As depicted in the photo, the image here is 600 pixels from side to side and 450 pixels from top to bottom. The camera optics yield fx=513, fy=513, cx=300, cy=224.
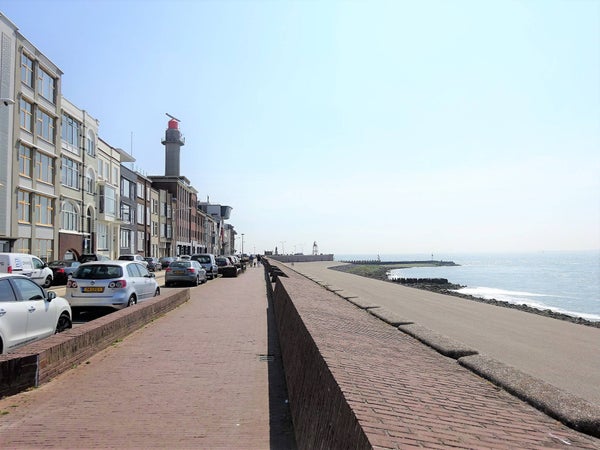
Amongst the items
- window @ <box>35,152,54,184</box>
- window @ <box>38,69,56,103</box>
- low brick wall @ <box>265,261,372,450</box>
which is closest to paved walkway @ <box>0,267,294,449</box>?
low brick wall @ <box>265,261,372,450</box>

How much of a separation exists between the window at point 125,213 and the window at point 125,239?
4.35ft

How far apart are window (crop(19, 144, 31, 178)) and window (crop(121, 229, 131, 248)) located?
2166 centimetres

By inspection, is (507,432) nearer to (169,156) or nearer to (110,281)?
(110,281)

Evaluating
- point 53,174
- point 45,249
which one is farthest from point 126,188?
point 45,249

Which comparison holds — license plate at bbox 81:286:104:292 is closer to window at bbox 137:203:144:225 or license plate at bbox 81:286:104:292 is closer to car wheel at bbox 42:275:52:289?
car wheel at bbox 42:275:52:289

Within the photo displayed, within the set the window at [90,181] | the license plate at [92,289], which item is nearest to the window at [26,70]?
the window at [90,181]

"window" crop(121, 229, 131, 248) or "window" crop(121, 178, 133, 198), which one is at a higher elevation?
"window" crop(121, 178, 133, 198)

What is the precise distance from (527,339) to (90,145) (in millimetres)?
40977

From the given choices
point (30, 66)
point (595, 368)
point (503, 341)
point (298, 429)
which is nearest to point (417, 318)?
point (503, 341)

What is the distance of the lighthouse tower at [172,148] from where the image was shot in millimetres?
96812

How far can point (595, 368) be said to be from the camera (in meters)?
14.7

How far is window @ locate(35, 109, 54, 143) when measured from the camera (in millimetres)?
36438

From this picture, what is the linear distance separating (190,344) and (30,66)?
3310cm

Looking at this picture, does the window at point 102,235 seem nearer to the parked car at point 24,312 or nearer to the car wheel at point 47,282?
the car wheel at point 47,282
